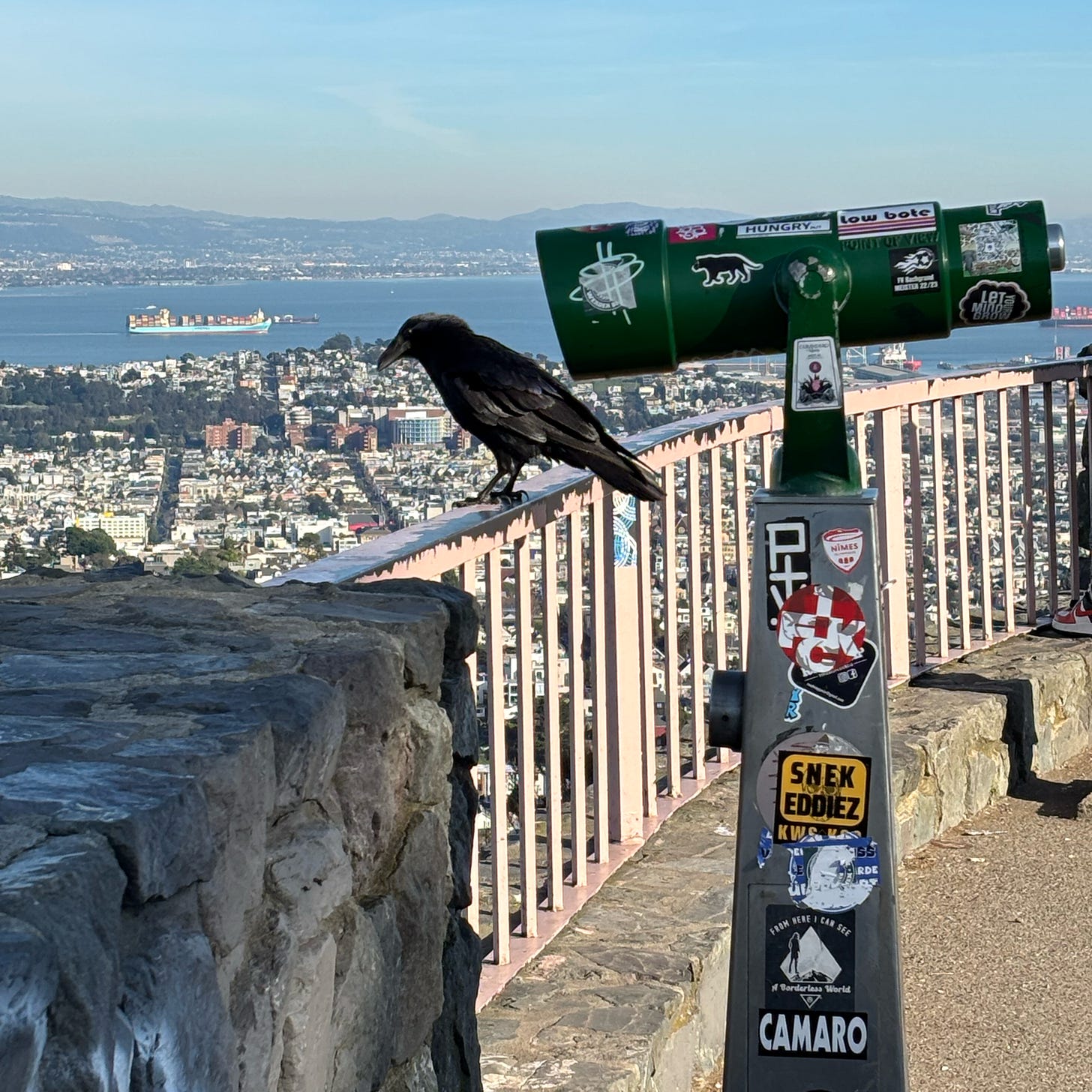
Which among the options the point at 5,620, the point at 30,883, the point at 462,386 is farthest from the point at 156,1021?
the point at 462,386

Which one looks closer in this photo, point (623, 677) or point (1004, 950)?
point (623, 677)

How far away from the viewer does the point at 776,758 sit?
228 cm

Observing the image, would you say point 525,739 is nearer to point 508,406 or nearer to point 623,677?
point 623,677

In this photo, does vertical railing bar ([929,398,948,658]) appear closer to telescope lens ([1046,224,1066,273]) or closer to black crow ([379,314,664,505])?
black crow ([379,314,664,505])

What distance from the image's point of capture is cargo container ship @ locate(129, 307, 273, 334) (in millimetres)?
24094

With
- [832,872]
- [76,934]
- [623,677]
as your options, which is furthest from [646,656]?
[76,934]

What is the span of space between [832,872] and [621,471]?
47.3 inches

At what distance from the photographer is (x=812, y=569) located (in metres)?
2.25

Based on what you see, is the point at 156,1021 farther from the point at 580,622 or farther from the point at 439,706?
the point at 580,622

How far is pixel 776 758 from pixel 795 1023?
15.5 inches

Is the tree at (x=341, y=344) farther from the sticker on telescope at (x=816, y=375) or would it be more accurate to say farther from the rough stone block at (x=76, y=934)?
the rough stone block at (x=76, y=934)

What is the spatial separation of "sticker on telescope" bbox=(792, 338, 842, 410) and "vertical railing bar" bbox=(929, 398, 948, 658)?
2848 mm

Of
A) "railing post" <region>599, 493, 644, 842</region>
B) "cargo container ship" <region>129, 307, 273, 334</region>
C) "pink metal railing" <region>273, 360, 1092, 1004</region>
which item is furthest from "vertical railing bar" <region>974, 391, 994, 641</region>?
"cargo container ship" <region>129, 307, 273, 334</region>

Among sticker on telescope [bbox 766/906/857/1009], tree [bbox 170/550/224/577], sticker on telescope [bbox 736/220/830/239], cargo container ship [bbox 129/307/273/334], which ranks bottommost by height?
sticker on telescope [bbox 766/906/857/1009]
